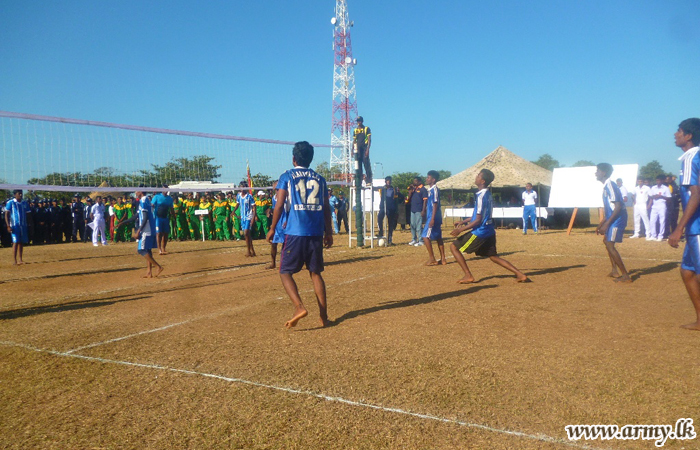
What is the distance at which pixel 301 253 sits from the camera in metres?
5.69

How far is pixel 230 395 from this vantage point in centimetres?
385

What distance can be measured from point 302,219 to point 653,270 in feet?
24.7

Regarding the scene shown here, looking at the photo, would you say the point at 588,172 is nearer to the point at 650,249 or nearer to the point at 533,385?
the point at 650,249

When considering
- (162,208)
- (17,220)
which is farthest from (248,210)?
(17,220)

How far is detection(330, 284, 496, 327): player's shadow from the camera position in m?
6.35

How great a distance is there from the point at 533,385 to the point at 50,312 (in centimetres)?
635

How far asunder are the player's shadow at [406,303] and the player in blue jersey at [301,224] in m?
0.61

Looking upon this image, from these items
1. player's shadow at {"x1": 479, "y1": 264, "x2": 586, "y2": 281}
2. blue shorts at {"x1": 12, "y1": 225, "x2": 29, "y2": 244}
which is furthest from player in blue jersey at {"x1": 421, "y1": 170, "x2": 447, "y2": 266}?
blue shorts at {"x1": 12, "y1": 225, "x2": 29, "y2": 244}

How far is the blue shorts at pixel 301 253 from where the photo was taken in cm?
567

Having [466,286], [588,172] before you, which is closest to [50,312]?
[466,286]

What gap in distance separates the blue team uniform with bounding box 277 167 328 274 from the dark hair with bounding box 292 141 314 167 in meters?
0.10

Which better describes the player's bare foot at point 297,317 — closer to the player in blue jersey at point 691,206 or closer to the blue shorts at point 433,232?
the player in blue jersey at point 691,206

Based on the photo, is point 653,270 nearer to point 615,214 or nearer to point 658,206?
point 615,214

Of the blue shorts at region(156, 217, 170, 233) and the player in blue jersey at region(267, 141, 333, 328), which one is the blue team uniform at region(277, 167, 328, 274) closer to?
the player in blue jersey at region(267, 141, 333, 328)
